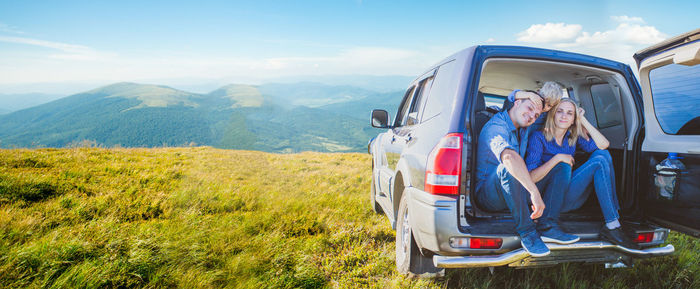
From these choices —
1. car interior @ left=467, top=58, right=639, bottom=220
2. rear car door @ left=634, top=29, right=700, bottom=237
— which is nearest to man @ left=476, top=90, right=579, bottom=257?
car interior @ left=467, top=58, right=639, bottom=220

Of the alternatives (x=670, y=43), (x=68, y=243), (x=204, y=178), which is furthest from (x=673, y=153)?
(x=204, y=178)

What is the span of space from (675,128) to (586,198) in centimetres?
86

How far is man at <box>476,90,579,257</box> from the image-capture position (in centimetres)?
217

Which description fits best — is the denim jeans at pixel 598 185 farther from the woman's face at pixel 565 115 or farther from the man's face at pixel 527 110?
the man's face at pixel 527 110

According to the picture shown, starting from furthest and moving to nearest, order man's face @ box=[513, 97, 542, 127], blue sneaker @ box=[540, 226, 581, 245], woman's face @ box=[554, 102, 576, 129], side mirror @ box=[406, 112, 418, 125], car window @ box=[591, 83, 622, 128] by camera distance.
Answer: side mirror @ box=[406, 112, 418, 125]
car window @ box=[591, 83, 622, 128]
woman's face @ box=[554, 102, 576, 129]
man's face @ box=[513, 97, 542, 127]
blue sneaker @ box=[540, 226, 581, 245]

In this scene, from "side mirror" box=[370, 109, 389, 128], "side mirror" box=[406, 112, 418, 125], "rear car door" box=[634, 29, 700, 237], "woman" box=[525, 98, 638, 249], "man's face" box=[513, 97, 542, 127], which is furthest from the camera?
"side mirror" box=[370, 109, 389, 128]

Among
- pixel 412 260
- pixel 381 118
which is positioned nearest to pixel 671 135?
pixel 412 260

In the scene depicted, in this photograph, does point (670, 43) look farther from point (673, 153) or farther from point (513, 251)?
point (513, 251)

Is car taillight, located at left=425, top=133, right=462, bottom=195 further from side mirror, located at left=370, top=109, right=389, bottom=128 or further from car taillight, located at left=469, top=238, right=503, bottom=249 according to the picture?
side mirror, located at left=370, top=109, right=389, bottom=128

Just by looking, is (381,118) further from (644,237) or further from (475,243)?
(644,237)

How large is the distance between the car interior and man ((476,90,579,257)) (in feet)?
0.33

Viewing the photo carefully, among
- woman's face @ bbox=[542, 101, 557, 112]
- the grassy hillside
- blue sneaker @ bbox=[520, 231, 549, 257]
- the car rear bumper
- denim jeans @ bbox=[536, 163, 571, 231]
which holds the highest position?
woman's face @ bbox=[542, 101, 557, 112]

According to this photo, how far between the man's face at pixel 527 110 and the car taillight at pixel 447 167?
2.51 feet

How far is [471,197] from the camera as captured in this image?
241 cm
